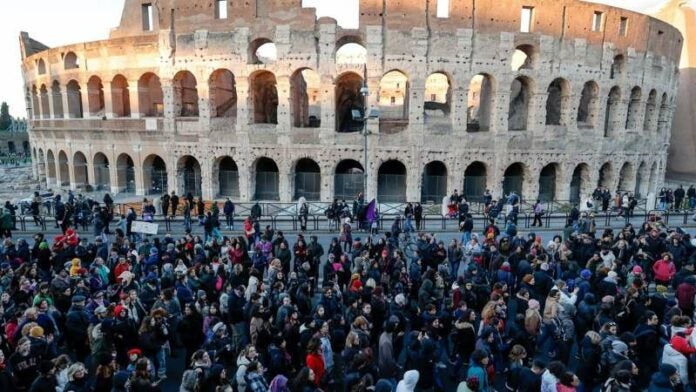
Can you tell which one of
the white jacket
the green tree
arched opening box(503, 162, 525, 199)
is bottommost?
the white jacket

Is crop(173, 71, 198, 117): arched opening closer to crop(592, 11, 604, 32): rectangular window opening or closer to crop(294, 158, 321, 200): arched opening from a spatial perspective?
crop(294, 158, 321, 200): arched opening

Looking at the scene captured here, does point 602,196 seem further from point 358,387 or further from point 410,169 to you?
point 358,387

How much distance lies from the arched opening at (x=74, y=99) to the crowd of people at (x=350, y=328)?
994 inches

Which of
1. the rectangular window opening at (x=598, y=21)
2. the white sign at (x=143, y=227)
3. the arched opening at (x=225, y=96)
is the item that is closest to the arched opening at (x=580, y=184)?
the rectangular window opening at (x=598, y=21)

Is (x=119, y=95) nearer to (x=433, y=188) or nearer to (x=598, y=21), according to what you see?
(x=433, y=188)

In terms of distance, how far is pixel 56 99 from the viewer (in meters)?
34.7

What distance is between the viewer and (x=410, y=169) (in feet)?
87.3

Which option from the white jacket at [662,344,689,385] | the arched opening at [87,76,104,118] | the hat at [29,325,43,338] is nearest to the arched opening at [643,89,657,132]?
the white jacket at [662,344,689,385]

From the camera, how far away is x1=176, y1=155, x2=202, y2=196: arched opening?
29.4 metres

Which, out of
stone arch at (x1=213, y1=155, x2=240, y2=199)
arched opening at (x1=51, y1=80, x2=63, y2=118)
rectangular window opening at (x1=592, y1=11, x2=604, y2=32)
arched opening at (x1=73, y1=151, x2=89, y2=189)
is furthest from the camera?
arched opening at (x1=51, y1=80, x2=63, y2=118)

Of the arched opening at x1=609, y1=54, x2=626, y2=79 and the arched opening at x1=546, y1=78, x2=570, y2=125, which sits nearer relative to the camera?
the arched opening at x1=546, y1=78, x2=570, y2=125

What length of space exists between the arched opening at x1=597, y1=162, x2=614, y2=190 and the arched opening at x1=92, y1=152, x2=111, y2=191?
3426 centimetres

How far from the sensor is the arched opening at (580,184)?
29.5m

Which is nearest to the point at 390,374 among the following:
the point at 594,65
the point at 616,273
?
the point at 616,273
